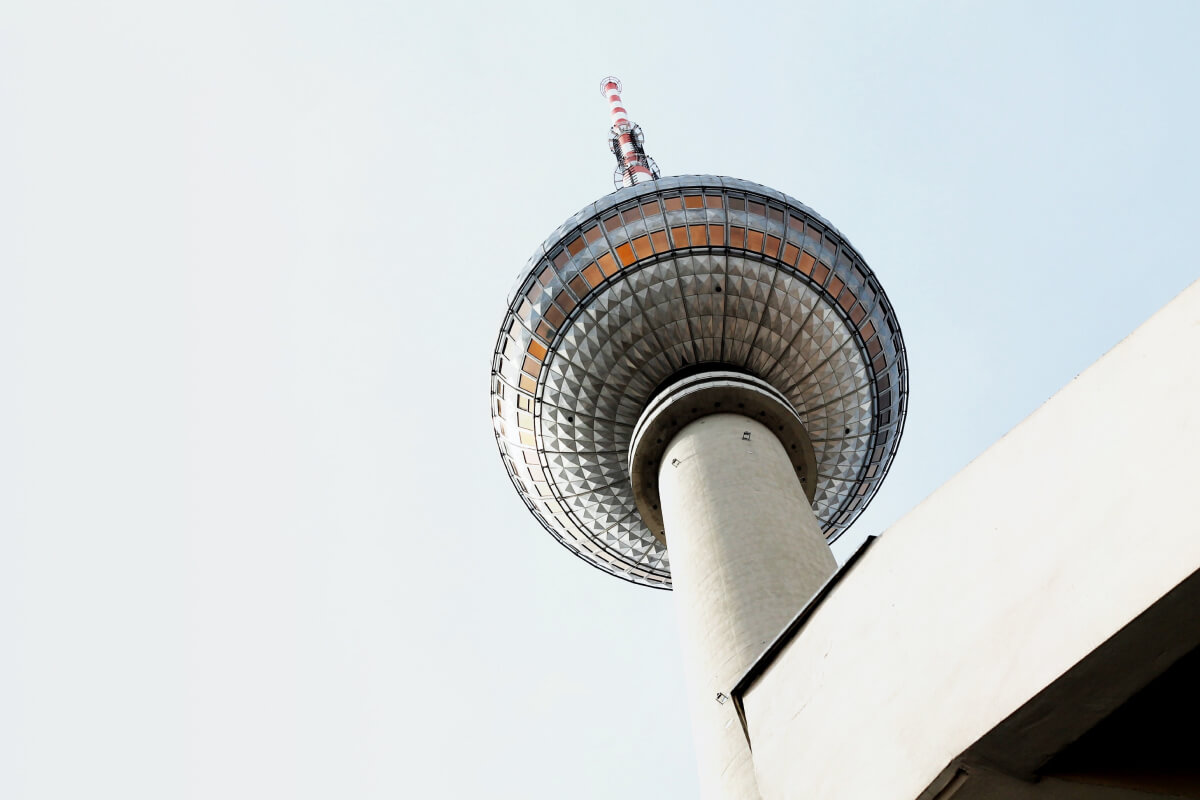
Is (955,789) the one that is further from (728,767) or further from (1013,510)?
(728,767)

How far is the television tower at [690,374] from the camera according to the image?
1600 centimetres

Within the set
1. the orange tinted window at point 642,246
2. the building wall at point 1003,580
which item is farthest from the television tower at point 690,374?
the building wall at point 1003,580

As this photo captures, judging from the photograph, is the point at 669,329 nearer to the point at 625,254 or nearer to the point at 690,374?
the point at 690,374

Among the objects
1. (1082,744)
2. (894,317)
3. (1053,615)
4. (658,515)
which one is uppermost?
(894,317)

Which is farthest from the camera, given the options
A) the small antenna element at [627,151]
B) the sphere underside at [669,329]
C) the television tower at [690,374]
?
the small antenna element at [627,151]

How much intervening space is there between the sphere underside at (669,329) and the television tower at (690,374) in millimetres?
33

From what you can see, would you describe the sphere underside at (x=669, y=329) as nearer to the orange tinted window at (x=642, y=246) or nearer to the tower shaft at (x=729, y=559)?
the orange tinted window at (x=642, y=246)

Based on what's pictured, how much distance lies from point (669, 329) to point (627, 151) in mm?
11765

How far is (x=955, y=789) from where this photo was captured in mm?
5574

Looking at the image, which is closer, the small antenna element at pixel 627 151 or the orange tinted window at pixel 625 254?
the orange tinted window at pixel 625 254

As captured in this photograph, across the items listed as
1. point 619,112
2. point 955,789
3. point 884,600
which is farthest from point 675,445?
point 619,112

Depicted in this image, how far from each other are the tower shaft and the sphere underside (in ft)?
7.80

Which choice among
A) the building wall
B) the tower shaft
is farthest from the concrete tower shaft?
the building wall

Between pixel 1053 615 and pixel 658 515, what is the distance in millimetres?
12712
